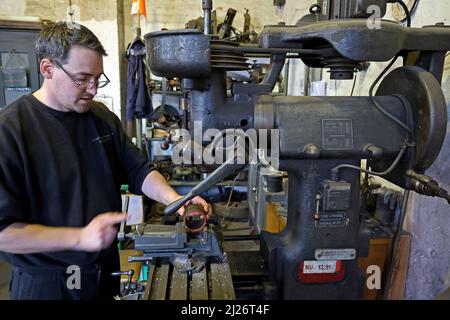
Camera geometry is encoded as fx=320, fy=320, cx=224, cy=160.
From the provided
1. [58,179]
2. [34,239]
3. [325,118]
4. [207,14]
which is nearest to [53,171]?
[58,179]

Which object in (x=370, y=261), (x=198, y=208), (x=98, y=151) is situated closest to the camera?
(x=198, y=208)

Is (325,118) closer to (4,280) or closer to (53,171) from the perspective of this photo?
(53,171)

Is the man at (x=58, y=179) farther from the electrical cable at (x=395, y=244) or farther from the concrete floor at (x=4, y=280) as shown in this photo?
the concrete floor at (x=4, y=280)

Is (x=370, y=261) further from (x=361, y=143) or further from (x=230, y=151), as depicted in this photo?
(x=230, y=151)

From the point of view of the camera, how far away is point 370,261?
1.38 meters

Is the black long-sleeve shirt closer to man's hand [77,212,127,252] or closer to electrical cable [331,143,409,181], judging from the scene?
man's hand [77,212,127,252]

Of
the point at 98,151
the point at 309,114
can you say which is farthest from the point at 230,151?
the point at 98,151

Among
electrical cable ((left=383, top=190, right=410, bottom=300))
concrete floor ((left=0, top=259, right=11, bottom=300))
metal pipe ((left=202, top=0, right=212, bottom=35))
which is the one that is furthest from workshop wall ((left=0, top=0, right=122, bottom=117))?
electrical cable ((left=383, top=190, right=410, bottom=300))

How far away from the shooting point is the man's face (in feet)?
3.26

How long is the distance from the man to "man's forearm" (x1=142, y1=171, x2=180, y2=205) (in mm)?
159

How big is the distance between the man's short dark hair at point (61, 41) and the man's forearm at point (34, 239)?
0.51 m

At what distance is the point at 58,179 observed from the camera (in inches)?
39.8

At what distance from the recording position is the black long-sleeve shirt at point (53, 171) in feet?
2.95
